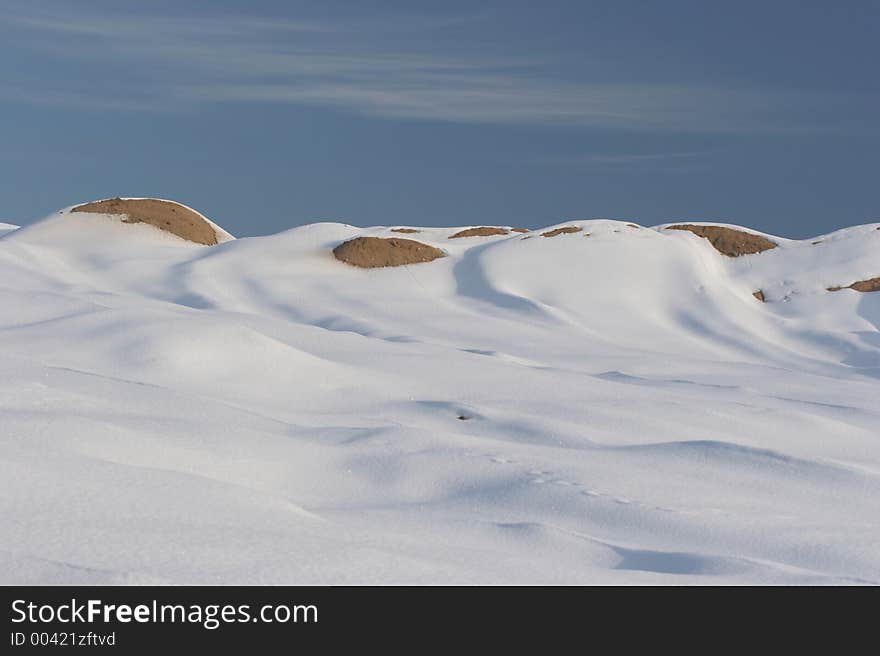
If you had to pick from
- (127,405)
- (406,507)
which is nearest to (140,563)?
(406,507)

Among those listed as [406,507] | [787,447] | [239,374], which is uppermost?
[239,374]

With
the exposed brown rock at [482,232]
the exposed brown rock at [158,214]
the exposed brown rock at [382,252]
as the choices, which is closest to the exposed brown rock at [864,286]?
the exposed brown rock at [382,252]

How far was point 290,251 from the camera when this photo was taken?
23.3m

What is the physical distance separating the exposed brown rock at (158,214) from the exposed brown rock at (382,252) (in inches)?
223

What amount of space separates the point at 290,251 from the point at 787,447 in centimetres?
1698

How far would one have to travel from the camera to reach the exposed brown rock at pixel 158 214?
88.0 ft

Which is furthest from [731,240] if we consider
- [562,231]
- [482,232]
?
[482,232]

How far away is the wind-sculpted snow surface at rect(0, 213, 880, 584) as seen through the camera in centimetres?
384

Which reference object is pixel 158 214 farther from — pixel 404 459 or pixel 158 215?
pixel 404 459

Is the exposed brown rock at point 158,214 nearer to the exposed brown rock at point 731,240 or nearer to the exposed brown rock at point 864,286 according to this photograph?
the exposed brown rock at point 731,240

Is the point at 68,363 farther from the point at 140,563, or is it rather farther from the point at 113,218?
the point at 113,218

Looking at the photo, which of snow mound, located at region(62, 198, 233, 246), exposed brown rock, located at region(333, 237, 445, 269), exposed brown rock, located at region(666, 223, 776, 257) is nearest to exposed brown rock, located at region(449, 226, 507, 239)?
exposed brown rock, located at region(666, 223, 776, 257)

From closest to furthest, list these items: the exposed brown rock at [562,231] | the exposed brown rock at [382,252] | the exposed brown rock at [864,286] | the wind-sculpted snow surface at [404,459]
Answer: the wind-sculpted snow surface at [404,459] → the exposed brown rock at [382,252] → the exposed brown rock at [864,286] → the exposed brown rock at [562,231]
